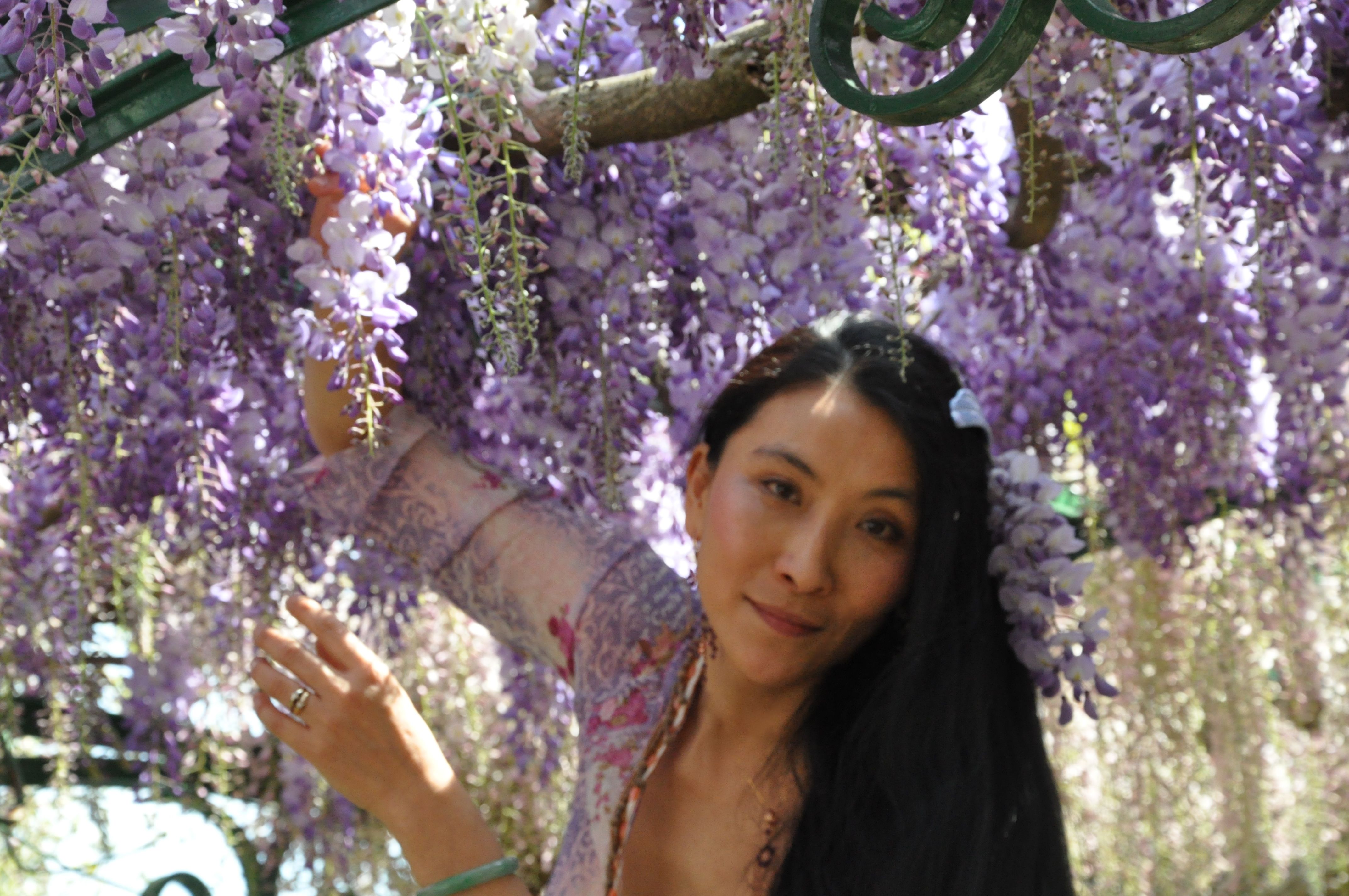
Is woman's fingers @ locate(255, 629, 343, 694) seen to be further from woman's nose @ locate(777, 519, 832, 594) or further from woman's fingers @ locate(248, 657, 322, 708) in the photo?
woman's nose @ locate(777, 519, 832, 594)

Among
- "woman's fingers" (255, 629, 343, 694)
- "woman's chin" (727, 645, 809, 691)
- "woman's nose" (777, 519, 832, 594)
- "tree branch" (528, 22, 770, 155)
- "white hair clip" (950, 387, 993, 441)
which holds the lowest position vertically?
"woman's fingers" (255, 629, 343, 694)

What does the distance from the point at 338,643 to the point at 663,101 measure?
2.34 feet

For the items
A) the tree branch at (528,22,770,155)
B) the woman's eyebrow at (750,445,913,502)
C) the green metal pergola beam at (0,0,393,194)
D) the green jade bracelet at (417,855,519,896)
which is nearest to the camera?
the green metal pergola beam at (0,0,393,194)

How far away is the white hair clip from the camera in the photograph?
158 cm

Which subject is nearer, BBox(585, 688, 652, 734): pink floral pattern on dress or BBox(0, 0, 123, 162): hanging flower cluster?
BBox(0, 0, 123, 162): hanging flower cluster

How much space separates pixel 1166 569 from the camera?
7.39 ft

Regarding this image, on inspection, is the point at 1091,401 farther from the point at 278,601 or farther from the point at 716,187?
the point at 278,601

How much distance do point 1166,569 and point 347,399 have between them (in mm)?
1469

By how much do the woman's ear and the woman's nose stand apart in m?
0.23

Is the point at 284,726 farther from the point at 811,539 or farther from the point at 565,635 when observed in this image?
the point at 811,539

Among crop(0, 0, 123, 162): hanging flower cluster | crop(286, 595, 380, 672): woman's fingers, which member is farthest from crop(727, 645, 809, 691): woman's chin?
crop(0, 0, 123, 162): hanging flower cluster

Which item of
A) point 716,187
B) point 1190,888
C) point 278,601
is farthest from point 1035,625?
point 1190,888

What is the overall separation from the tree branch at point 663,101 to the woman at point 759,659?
386mm

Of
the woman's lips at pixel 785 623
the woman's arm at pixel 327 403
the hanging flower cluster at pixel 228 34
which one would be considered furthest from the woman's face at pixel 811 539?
the hanging flower cluster at pixel 228 34
